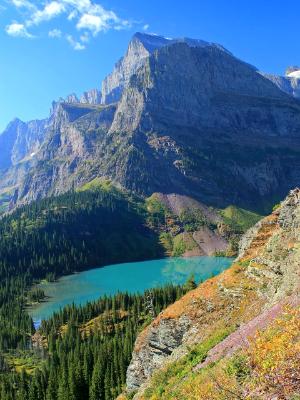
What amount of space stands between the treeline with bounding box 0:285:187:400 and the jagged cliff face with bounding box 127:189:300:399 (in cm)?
3949

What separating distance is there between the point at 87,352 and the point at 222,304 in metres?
69.3

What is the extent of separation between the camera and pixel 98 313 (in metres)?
160

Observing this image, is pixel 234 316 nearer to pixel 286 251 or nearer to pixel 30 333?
pixel 286 251

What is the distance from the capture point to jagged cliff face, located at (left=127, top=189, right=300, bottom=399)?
45.2 meters

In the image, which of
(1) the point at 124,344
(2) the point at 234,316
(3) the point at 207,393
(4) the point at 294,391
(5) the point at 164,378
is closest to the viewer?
(4) the point at 294,391

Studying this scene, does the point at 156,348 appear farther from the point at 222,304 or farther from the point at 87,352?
the point at 87,352

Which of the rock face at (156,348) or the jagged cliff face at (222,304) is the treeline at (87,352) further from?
the jagged cliff face at (222,304)

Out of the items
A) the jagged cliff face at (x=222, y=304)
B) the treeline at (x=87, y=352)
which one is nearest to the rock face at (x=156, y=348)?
the jagged cliff face at (x=222, y=304)

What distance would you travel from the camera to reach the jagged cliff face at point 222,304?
1778 inches

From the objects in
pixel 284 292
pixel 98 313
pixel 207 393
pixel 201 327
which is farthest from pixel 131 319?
pixel 207 393

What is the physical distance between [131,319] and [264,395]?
127540 millimetres

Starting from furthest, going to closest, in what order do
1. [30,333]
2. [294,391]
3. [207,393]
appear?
1. [30,333]
2. [207,393]
3. [294,391]

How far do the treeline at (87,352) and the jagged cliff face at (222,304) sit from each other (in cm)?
3949

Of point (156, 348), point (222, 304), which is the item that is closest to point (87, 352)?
point (156, 348)
